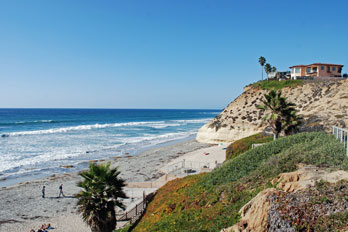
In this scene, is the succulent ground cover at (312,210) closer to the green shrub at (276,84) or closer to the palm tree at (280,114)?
the palm tree at (280,114)

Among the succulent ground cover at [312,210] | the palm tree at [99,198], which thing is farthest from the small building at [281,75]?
the succulent ground cover at [312,210]

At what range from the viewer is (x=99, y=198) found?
14.0 meters

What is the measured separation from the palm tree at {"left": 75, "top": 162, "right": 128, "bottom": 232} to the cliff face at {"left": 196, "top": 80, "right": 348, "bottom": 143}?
1127 inches

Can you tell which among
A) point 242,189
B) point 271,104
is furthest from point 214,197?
point 271,104

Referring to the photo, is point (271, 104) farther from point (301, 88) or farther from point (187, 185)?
point (301, 88)

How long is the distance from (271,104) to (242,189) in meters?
16.8

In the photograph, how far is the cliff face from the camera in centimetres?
3841

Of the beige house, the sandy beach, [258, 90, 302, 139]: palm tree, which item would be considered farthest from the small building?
[258, 90, 302, 139]: palm tree

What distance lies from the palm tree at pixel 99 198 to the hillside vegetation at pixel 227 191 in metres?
2.29

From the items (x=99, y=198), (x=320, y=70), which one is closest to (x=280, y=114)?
(x=99, y=198)

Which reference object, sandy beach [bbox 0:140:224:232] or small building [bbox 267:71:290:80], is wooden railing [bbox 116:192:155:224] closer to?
sandy beach [bbox 0:140:224:232]

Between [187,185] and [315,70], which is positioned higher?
[315,70]

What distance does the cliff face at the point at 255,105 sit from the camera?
126ft

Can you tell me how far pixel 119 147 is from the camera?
49594mm
